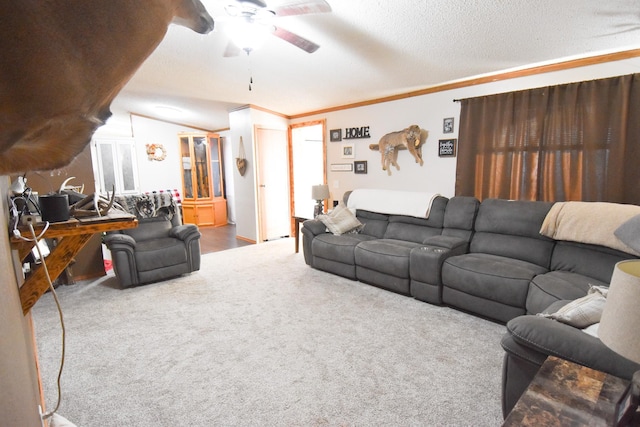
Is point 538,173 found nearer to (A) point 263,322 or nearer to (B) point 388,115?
(B) point 388,115

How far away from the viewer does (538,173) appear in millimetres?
3248

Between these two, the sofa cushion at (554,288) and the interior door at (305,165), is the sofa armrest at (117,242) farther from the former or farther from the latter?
the sofa cushion at (554,288)

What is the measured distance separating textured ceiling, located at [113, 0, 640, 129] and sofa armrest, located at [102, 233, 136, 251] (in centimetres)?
196

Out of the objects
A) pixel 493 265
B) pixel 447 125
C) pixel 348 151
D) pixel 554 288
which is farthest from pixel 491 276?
pixel 348 151

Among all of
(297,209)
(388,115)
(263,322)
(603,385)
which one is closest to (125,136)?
(297,209)

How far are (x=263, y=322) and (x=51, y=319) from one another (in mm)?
1896

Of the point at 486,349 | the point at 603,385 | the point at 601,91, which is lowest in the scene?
the point at 486,349

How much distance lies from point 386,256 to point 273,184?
303 centimetres

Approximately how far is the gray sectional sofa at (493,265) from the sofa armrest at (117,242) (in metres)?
1.98

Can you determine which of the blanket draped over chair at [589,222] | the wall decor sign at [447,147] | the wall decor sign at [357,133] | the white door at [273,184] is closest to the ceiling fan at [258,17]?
the wall decor sign at [447,147]

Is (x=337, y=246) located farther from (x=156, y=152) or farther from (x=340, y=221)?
(x=156, y=152)

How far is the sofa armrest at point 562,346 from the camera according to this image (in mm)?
1296

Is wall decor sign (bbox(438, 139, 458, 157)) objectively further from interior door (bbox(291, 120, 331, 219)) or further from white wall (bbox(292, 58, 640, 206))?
interior door (bbox(291, 120, 331, 219))

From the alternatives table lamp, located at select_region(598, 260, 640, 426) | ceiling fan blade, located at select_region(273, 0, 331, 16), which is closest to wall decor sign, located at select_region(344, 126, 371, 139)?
ceiling fan blade, located at select_region(273, 0, 331, 16)
